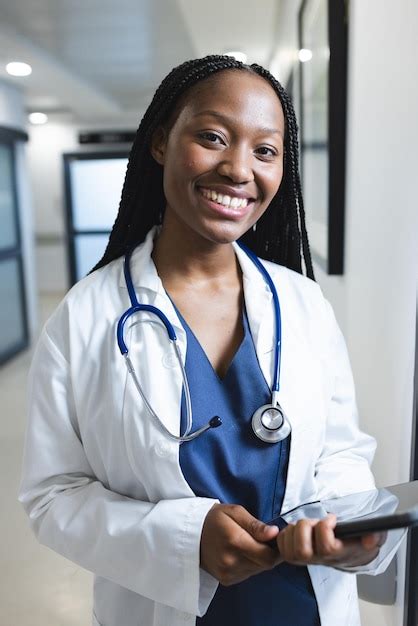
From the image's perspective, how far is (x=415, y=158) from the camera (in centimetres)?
106

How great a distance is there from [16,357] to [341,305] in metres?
3.58

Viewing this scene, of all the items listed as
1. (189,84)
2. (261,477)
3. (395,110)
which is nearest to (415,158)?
(395,110)

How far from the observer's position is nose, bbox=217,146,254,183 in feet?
2.48

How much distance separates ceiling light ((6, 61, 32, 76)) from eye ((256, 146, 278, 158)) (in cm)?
380

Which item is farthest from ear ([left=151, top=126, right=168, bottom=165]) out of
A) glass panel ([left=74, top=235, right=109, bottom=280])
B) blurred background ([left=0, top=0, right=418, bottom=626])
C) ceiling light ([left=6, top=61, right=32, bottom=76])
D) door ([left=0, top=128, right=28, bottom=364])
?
glass panel ([left=74, top=235, right=109, bottom=280])

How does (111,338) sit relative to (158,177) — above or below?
below

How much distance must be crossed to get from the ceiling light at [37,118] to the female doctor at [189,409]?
22.4 feet

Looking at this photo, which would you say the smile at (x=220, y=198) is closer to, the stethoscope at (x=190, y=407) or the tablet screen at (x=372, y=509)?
the stethoscope at (x=190, y=407)

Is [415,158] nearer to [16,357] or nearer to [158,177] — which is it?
[158,177]

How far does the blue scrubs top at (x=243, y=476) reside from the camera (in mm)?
767

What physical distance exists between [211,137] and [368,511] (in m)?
0.51

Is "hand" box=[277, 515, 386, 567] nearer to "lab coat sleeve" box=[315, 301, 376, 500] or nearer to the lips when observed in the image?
"lab coat sleeve" box=[315, 301, 376, 500]

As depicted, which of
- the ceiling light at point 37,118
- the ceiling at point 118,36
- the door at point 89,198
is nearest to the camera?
the ceiling at point 118,36

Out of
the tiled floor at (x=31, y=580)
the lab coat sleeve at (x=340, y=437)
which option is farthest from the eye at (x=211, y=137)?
the tiled floor at (x=31, y=580)
